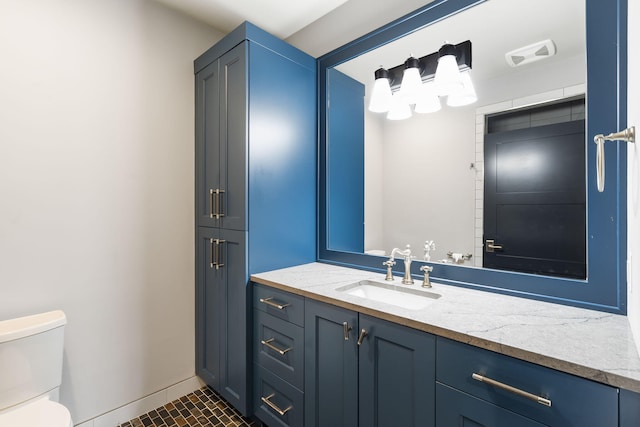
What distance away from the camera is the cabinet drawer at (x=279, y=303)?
1.41m

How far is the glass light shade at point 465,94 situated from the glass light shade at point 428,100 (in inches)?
3.6

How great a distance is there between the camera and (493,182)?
4.52ft

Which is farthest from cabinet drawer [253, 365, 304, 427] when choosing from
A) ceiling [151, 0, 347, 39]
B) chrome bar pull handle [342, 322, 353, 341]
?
ceiling [151, 0, 347, 39]

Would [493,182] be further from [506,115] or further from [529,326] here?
[529,326]

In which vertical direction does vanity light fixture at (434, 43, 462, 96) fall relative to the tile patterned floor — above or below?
above

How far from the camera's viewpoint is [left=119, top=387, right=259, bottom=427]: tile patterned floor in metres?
1.73

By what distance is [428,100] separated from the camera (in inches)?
62.7

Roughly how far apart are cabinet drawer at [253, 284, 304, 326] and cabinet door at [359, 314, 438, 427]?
36 centimetres

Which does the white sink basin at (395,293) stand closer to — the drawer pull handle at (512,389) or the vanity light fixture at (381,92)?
the drawer pull handle at (512,389)

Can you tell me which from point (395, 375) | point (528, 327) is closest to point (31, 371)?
point (395, 375)

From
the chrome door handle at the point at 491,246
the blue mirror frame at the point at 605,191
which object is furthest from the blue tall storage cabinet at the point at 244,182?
the blue mirror frame at the point at 605,191

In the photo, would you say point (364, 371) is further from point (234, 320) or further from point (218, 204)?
point (218, 204)

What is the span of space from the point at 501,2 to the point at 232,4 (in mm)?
1572

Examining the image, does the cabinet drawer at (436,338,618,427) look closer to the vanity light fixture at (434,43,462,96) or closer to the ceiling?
the vanity light fixture at (434,43,462,96)
